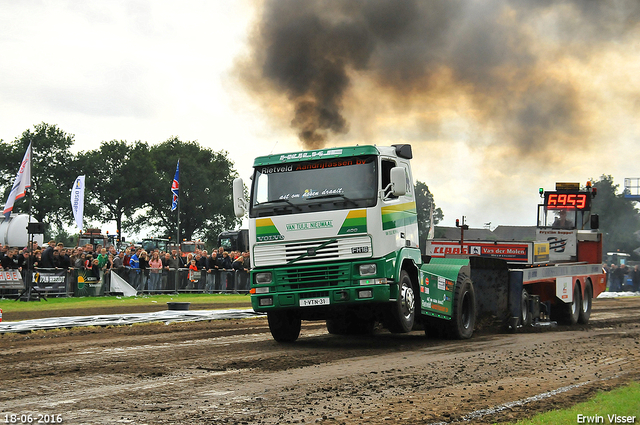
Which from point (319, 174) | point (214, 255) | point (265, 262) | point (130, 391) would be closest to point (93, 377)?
point (130, 391)

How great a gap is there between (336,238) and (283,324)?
7.47 ft

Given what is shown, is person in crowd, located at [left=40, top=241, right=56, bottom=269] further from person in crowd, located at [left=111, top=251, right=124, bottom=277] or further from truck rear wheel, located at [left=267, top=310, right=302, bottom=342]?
truck rear wheel, located at [left=267, top=310, right=302, bottom=342]

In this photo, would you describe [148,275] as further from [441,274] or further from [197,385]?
[197,385]

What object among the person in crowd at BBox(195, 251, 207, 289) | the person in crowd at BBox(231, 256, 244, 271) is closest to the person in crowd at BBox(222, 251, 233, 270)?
the person in crowd at BBox(231, 256, 244, 271)

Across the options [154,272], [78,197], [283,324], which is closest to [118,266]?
[154,272]

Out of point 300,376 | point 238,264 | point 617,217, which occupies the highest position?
point 617,217

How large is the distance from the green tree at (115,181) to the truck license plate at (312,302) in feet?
245

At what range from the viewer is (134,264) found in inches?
1123

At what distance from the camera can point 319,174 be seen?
39.5 feet

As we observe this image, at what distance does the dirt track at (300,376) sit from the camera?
6770 mm

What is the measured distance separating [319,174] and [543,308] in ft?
28.5

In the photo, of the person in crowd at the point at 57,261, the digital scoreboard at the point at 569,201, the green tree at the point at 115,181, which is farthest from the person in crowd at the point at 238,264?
the green tree at the point at 115,181

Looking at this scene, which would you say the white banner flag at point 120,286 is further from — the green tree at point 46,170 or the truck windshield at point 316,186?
the green tree at point 46,170

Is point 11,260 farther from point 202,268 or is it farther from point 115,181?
point 115,181
